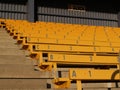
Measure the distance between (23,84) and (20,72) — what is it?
1.03 ft

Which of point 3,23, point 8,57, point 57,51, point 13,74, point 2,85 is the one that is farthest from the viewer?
point 3,23

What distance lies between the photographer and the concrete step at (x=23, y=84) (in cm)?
345

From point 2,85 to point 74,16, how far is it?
7305 millimetres

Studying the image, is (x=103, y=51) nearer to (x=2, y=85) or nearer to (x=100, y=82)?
(x=100, y=82)

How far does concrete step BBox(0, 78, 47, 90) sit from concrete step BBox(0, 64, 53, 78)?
0.16m

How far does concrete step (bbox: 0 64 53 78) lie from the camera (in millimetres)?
3738

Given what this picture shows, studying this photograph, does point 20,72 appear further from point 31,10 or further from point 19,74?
point 31,10

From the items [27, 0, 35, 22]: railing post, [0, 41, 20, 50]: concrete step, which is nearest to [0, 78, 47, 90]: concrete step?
[0, 41, 20, 50]: concrete step

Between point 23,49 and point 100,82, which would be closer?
point 100,82

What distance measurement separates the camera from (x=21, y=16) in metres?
9.93

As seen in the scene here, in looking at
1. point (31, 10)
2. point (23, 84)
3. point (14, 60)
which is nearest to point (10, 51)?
point (14, 60)

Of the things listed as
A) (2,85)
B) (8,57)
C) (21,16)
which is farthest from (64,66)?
(21,16)

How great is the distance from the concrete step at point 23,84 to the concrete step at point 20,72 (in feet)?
0.54

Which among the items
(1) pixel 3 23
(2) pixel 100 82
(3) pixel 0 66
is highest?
(1) pixel 3 23
